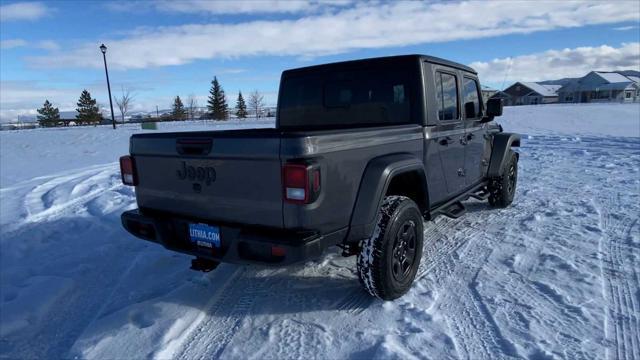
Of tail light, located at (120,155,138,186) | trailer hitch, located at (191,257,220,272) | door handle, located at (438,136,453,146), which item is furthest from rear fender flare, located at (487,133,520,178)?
tail light, located at (120,155,138,186)

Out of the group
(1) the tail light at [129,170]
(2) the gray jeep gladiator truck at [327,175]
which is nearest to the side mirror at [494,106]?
(2) the gray jeep gladiator truck at [327,175]

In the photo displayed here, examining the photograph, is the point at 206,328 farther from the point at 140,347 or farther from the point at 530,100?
the point at 530,100

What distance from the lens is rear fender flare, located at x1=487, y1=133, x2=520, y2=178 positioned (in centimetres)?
565

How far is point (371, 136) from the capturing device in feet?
10.2

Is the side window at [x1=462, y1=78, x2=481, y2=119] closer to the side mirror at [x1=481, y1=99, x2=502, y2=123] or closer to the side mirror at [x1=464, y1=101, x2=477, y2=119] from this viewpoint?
the side mirror at [x1=464, y1=101, x2=477, y2=119]

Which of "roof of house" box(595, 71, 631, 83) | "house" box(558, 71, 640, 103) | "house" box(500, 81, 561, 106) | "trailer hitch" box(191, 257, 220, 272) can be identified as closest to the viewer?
"trailer hitch" box(191, 257, 220, 272)

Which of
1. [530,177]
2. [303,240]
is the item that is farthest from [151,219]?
[530,177]

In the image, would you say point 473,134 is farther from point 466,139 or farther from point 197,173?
point 197,173

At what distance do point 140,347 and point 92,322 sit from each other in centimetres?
63

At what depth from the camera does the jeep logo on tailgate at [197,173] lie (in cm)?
301

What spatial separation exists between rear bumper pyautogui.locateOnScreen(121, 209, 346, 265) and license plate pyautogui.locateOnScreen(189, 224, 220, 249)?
34 millimetres

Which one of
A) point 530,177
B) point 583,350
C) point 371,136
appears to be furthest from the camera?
point 530,177

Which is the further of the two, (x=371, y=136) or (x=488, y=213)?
(x=488, y=213)

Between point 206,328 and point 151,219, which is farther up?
point 151,219
